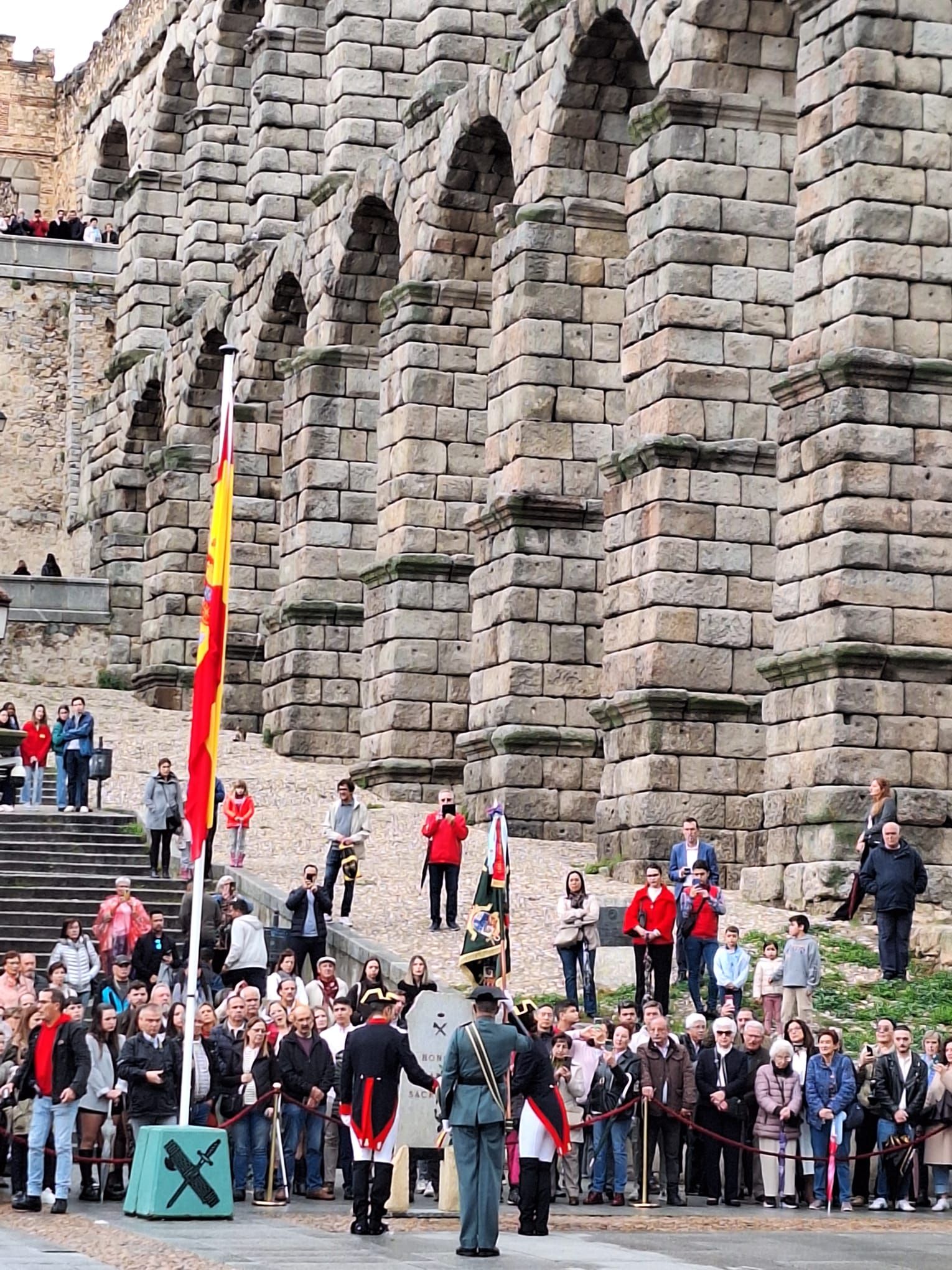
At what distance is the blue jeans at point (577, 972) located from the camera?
878 inches

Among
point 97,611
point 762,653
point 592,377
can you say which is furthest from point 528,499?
point 97,611

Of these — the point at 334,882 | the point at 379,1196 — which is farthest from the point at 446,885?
the point at 379,1196

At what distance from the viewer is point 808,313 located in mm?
26359

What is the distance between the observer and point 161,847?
2819 cm

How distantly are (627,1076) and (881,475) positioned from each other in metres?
8.11

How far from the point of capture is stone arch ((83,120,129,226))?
2272 inches

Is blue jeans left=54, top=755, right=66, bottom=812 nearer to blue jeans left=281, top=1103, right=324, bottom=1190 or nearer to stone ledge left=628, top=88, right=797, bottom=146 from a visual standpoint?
stone ledge left=628, top=88, right=797, bottom=146

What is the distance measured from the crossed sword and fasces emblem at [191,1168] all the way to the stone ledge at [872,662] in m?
9.73

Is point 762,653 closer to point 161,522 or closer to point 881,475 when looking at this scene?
point 881,475

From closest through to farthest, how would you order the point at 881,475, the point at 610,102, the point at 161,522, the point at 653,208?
the point at 881,475
the point at 653,208
the point at 610,102
the point at 161,522

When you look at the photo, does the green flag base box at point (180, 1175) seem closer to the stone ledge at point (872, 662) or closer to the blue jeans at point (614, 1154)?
the blue jeans at point (614, 1154)

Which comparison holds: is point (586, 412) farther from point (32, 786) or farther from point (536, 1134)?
point (536, 1134)

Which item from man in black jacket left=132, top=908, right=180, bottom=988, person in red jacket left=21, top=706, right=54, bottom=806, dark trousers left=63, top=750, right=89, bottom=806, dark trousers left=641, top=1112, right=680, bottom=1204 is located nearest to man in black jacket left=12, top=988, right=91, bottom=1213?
dark trousers left=641, top=1112, right=680, bottom=1204

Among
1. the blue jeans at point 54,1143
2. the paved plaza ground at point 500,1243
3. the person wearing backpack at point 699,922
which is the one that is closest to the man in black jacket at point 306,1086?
the paved plaza ground at point 500,1243
